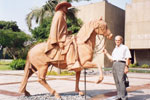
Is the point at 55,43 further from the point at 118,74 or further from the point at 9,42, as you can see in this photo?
the point at 9,42

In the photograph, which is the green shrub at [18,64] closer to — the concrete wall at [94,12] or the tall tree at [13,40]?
the concrete wall at [94,12]

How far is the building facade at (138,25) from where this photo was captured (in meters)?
28.0

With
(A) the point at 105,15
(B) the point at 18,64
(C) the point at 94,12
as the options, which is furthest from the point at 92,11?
(B) the point at 18,64

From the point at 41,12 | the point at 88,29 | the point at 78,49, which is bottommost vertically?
the point at 78,49

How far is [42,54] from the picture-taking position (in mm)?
6387

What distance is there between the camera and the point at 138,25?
2852cm

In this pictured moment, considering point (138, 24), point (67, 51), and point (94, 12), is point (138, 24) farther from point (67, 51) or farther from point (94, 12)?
point (67, 51)

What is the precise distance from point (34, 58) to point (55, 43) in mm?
844

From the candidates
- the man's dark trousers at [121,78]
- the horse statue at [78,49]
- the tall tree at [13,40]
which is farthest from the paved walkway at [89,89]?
the tall tree at [13,40]

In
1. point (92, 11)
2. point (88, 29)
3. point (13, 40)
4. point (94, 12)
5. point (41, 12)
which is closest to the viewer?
point (88, 29)

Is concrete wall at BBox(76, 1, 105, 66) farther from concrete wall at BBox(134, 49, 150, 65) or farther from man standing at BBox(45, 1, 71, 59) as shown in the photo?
man standing at BBox(45, 1, 71, 59)

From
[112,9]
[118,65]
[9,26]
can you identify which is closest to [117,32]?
[112,9]

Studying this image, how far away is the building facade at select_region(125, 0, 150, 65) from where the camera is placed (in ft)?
91.9

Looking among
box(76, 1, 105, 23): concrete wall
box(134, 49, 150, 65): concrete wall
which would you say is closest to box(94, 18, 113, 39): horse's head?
box(76, 1, 105, 23): concrete wall
